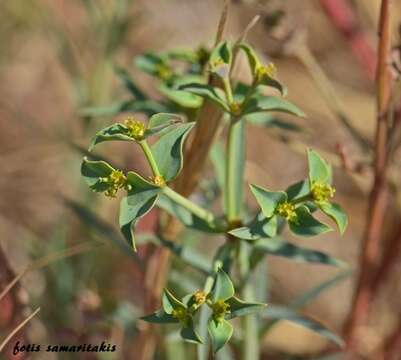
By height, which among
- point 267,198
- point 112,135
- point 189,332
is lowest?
point 189,332

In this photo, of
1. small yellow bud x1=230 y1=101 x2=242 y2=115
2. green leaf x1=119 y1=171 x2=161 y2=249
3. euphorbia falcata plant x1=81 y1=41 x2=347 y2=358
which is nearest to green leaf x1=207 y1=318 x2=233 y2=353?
euphorbia falcata plant x1=81 y1=41 x2=347 y2=358

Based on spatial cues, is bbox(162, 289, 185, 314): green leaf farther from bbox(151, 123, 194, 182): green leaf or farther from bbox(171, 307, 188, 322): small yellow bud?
bbox(151, 123, 194, 182): green leaf

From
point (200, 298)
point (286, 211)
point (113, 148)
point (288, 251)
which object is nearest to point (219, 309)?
point (200, 298)

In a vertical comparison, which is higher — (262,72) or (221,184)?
(262,72)

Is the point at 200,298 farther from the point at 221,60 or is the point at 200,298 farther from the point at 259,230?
the point at 221,60

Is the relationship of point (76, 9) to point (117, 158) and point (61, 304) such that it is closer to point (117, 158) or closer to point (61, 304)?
point (117, 158)

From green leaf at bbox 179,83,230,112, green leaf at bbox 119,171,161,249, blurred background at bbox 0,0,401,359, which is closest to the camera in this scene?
green leaf at bbox 119,171,161,249

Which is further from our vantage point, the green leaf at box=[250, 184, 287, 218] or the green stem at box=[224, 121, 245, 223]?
the green stem at box=[224, 121, 245, 223]

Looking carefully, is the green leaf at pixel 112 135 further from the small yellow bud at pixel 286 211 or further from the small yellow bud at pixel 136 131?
the small yellow bud at pixel 286 211
